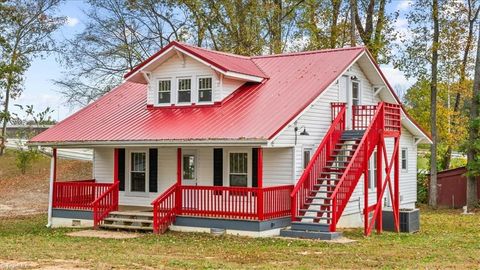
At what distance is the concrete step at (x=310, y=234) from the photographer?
1928cm

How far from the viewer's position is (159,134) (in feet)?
72.2

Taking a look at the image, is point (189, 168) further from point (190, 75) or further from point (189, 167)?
point (190, 75)

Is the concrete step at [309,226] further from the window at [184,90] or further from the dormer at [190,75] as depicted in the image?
the window at [184,90]

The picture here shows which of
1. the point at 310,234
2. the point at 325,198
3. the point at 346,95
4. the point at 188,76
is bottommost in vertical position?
the point at 310,234

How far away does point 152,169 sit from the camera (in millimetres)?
24297

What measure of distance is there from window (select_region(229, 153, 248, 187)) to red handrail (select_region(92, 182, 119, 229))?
3998mm

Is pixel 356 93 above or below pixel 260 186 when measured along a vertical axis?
above

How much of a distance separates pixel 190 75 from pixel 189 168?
327cm

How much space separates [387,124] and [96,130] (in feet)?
33.0

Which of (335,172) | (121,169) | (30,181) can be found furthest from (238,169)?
(30,181)

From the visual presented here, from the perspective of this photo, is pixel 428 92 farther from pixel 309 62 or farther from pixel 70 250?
pixel 70 250

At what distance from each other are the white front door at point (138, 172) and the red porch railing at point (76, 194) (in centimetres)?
157

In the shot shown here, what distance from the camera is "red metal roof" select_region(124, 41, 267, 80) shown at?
23.0 meters

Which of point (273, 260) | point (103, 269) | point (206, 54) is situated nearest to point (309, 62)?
point (206, 54)
